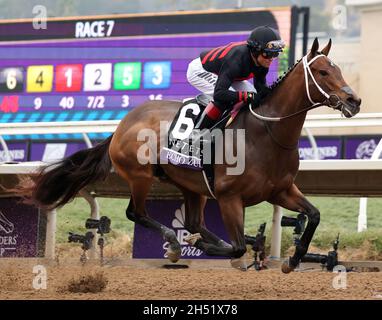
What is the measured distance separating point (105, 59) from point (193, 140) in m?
6.82

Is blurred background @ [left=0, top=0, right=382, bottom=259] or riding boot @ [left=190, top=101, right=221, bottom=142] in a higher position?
blurred background @ [left=0, top=0, right=382, bottom=259]

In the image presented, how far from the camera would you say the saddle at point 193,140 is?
569 centimetres

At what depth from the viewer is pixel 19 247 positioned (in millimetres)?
8117

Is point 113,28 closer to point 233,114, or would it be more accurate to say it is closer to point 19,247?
point 19,247

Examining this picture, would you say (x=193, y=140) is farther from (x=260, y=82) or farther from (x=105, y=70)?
(x=105, y=70)

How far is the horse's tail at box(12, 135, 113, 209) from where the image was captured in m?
6.50

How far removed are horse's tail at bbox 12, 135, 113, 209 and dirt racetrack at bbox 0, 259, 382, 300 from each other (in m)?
0.60

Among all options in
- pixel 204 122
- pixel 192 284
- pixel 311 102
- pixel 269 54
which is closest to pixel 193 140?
pixel 204 122

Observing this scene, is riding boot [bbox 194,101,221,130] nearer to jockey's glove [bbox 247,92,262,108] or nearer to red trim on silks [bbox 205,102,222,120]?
red trim on silks [bbox 205,102,222,120]

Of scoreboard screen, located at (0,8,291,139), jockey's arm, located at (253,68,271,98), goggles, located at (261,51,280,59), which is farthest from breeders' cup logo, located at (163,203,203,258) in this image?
scoreboard screen, located at (0,8,291,139)

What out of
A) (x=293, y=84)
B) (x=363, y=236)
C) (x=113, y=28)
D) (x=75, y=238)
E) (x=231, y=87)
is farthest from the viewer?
(x=113, y=28)

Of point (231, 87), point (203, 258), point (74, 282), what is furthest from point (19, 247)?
point (231, 87)

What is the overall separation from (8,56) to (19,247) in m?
5.50

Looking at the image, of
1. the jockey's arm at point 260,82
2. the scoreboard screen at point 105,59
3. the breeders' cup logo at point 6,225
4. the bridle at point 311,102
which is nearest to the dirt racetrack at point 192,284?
the breeders' cup logo at point 6,225
